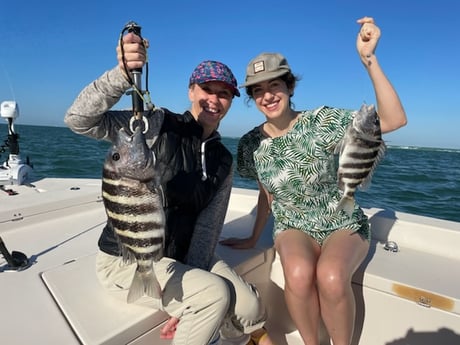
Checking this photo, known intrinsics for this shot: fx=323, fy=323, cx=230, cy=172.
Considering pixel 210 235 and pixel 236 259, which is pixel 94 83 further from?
pixel 236 259

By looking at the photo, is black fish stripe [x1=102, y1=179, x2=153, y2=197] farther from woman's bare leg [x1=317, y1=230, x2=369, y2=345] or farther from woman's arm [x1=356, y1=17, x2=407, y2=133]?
woman's arm [x1=356, y1=17, x2=407, y2=133]

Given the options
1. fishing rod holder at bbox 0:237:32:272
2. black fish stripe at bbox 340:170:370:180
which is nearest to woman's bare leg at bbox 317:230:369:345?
black fish stripe at bbox 340:170:370:180

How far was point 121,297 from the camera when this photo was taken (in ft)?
6.49

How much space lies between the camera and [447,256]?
305cm

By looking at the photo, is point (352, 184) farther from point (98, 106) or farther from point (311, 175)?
point (98, 106)

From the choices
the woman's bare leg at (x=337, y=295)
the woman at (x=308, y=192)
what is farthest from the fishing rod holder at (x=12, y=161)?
the woman's bare leg at (x=337, y=295)

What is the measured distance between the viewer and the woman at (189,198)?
175 cm

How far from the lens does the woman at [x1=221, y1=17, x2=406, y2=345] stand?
2.20 meters

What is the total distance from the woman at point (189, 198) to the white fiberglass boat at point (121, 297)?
0.21 metres

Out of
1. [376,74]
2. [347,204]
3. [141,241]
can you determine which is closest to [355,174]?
[347,204]

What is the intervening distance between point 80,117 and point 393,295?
2530 millimetres

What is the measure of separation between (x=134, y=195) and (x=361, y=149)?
145 cm

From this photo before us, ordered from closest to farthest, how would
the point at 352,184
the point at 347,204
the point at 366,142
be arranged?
the point at 366,142
the point at 352,184
the point at 347,204

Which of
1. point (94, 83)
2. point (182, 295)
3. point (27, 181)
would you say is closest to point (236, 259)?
point (182, 295)
